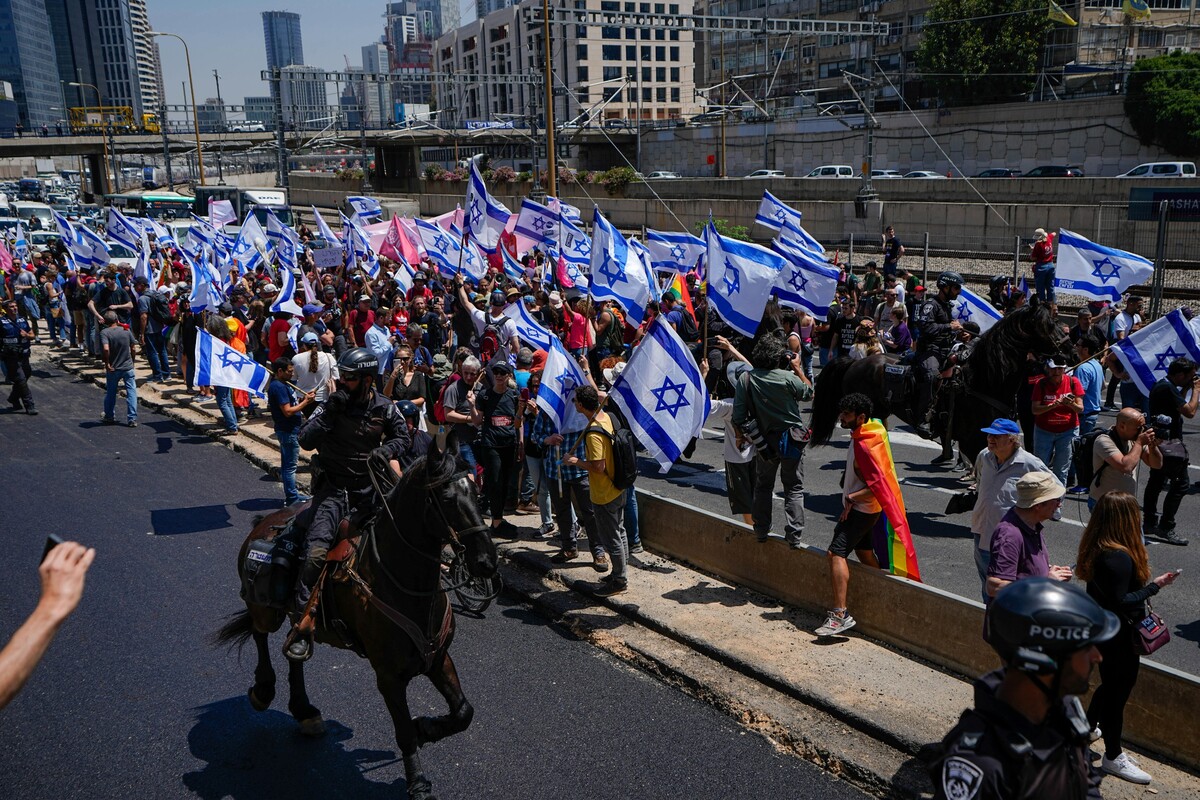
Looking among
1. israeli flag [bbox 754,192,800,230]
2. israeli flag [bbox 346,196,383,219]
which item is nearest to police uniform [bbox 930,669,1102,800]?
israeli flag [bbox 754,192,800,230]

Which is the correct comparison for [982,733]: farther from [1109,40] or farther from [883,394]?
[1109,40]

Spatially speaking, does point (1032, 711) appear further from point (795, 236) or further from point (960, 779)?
point (795, 236)

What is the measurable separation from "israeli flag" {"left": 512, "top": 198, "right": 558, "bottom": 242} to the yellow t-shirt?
361 inches

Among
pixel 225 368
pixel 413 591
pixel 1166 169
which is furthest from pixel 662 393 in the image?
pixel 1166 169

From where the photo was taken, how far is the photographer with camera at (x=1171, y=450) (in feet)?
29.1

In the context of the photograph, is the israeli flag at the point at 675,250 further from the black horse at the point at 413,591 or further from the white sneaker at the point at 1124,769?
the white sneaker at the point at 1124,769

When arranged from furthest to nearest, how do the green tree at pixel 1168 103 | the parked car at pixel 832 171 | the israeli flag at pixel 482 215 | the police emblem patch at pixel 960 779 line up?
1. the parked car at pixel 832 171
2. the green tree at pixel 1168 103
3. the israeli flag at pixel 482 215
4. the police emblem patch at pixel 960 779

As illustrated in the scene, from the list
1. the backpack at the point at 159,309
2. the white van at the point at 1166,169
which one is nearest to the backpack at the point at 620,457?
the backpack at the point at 159,309

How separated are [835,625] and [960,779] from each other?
4.21 meters

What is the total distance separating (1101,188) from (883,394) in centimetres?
2520

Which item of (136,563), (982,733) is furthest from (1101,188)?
(982,733)

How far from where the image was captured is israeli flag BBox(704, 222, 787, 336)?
35.0 feet

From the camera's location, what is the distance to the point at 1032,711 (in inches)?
123

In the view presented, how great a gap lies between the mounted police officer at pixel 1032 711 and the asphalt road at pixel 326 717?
2.59m
